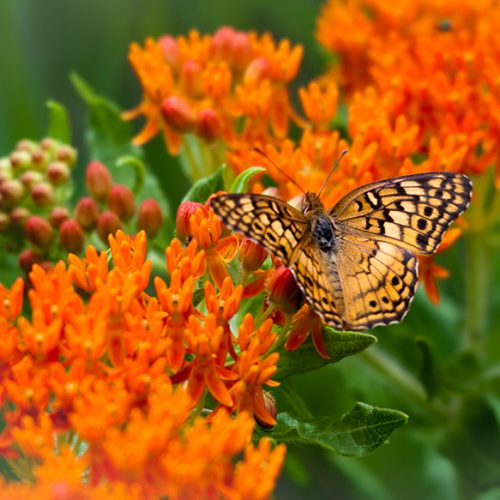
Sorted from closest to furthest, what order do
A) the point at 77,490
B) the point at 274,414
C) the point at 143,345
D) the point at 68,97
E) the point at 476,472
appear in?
the point at 77,490 → the point at 143,345 → the point at 274,414 → the point at 476,472 → the point at 68,97

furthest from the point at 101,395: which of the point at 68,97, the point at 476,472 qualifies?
the point at 68,97

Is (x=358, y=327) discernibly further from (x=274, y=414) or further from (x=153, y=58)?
(x=153, y=58)

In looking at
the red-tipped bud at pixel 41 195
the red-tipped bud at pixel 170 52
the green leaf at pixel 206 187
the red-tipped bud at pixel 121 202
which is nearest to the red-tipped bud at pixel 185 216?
the green leaf at pixel 206 187

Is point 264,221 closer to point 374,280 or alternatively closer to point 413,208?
point 374,280

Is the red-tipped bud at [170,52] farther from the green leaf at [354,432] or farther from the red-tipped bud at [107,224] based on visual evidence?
the green leaf at [354,432]

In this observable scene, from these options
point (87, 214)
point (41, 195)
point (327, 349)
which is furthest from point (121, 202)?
point (327, 349)

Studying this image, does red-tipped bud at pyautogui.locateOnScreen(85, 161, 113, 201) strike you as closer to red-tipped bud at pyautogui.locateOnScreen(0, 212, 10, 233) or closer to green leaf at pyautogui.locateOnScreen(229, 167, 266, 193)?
red-tipped bud at pyautogui.locateOnScreen(0, 212, 10, 233)
